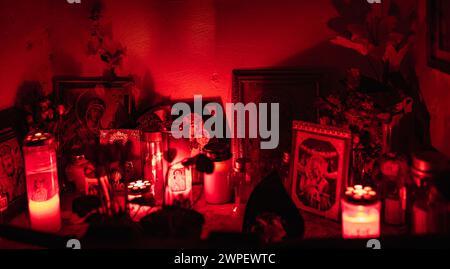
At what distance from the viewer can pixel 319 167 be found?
150 centimetres

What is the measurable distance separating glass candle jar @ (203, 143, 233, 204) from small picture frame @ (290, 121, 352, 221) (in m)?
0.21

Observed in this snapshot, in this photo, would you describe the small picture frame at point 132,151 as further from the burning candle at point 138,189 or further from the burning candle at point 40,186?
the burning candle at point 40,186

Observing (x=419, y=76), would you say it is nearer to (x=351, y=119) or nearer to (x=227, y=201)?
(x=351, y=119)

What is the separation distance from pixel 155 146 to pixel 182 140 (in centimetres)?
9

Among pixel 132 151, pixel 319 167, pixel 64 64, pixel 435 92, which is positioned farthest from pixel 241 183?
pixel 64 64

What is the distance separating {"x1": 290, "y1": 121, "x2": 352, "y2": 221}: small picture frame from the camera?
1.46 metres

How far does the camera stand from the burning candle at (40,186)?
4.75 feet

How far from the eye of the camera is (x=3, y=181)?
1.49 meters

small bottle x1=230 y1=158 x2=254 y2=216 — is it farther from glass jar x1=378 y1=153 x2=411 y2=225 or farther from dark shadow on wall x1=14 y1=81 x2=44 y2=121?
dark shadow on wall x1=14 y1=81 x2=44 y2=121

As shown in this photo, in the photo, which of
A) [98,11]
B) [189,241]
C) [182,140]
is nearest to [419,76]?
[182,140]

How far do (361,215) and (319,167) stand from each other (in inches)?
9.6

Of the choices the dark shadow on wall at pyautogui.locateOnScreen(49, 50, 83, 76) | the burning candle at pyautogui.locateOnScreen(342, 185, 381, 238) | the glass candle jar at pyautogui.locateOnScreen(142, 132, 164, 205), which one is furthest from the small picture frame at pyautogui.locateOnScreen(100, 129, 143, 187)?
the burning candle at pyautogui.locateOnScreen(342, 185, 381, 238)

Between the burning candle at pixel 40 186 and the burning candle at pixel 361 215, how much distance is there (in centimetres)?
82

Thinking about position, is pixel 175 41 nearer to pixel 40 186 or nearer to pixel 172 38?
pixel 172 38
